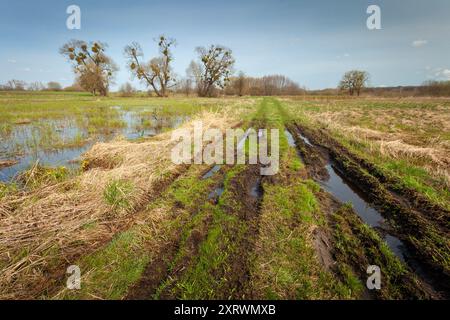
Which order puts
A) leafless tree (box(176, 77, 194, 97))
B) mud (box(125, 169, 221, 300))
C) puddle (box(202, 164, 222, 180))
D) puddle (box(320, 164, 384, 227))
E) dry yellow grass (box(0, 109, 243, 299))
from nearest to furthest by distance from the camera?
mud (box(125, 169, 221, 300)) → dry yellow grass (box(0, 109, 243, 299)) → puddle (box(320, 164, 384, 227)) → puddle (box(202, 164, 222, 180)) → leafless tree (box(176, 77, 194, 97))

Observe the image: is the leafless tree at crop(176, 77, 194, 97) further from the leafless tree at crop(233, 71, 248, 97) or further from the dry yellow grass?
the dry yellow grass

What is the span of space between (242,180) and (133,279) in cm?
342

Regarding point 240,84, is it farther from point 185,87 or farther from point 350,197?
point 350,197

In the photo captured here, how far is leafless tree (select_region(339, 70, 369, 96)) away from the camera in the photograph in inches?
2607

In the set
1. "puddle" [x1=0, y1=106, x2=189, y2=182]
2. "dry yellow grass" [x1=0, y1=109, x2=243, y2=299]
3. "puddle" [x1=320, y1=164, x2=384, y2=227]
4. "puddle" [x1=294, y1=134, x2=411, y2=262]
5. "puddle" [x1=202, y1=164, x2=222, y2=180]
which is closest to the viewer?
"dry yellow grass" [x1=0, y1=109, x2=243, y2=299]

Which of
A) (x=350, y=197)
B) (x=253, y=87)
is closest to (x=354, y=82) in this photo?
(x=253, y=87)

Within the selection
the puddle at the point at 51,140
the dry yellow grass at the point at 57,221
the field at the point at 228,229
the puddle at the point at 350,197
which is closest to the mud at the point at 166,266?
the field at the point at 228,229

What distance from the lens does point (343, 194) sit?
5.09 metres

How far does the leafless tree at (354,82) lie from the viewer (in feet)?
217

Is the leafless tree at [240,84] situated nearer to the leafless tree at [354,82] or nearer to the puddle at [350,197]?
the leafless tree at [354,82]

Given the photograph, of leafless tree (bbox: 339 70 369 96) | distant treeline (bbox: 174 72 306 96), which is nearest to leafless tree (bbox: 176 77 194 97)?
distant treeline (bbox: 174 72 306 96)

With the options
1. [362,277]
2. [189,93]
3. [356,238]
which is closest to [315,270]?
[362,277]

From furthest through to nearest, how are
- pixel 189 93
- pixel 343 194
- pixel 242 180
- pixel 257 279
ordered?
pixel 189 93 < pixel 242 180 < pixel 343 194 < pixel 257 279
